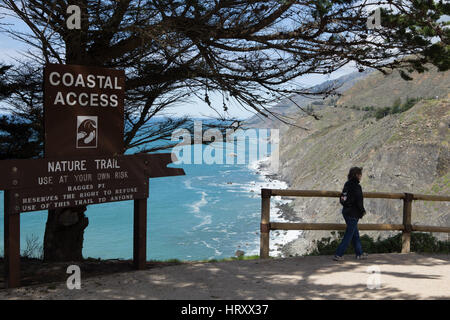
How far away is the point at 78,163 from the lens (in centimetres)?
559

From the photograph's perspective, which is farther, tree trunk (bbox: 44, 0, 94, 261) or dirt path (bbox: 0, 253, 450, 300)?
tree trunk (bbox: 44, 0, 94, 261)

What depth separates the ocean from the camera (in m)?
58.4

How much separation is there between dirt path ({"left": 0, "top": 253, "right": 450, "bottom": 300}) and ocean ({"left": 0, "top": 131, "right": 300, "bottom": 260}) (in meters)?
40.3

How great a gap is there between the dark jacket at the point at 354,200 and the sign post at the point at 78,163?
2.67 meters

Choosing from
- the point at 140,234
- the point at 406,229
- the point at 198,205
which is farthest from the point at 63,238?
the point at 198,205

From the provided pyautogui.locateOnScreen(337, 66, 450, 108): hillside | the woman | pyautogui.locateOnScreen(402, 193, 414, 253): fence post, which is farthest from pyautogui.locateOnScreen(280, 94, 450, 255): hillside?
the woman

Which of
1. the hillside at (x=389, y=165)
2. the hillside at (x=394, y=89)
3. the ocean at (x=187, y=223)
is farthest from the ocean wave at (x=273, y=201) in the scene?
the hillside at (x=394, y=89)

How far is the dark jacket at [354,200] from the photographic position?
660 cm

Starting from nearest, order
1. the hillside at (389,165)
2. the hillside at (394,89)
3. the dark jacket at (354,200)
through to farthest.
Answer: the dark jacket at (354,200) → the hillside at (389,165) → the hillside at (394,89)

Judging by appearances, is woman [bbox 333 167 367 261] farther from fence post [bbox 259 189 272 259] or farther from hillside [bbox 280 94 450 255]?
hillside [bbox 280 94 450 255]

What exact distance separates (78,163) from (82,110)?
0.68 metres

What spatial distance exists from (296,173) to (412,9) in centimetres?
8432

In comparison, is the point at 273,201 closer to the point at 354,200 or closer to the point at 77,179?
the point at 354,200

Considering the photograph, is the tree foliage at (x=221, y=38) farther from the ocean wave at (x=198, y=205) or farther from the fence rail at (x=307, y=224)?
the ocean wave at (x=198, y=205)
